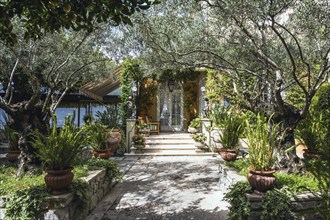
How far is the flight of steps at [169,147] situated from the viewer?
12758mm

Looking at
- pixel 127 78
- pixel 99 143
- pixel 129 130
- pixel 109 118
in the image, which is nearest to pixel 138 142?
pixel 129 130

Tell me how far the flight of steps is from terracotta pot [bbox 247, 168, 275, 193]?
804cm

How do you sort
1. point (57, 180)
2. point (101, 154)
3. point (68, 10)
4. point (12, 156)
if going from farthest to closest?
point (101, 154) < point (12, 156) < point (57, 180) < point (68, 10)

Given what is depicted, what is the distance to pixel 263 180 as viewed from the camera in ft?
14.9

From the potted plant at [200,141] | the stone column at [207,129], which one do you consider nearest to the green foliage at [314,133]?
the stone column at [207,129]

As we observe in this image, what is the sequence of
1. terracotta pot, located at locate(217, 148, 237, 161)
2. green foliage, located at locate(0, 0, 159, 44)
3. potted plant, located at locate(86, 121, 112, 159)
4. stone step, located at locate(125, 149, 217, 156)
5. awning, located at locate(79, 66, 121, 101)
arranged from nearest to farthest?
green foliage, located at locate(0, 0, 159, 44) < terracotta pot, located at locate(217, 148, 237, 161) < potted plant, located at locate(86, 121, 112, 159) < stone step, located at locate(125, 149, 217, 156) < awning, located at locate(79, 66, 121, 101)

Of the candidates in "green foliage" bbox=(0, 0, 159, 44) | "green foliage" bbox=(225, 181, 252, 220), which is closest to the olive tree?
"green foliage" bbox=(225, 181, 252, 220)

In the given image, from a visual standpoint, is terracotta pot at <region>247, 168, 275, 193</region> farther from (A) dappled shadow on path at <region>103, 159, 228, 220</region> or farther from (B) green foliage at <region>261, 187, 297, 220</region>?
(A) dappled shadow on path at <region>103, 159, 228, 220</region>

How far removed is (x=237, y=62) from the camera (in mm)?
8008

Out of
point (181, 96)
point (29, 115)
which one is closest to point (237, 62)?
point (29, 115)

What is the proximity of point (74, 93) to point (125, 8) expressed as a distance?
16.2 meters

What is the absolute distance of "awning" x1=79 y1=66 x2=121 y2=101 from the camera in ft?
47.6

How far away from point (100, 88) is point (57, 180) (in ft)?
37.7

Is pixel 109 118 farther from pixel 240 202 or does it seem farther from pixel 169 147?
pixel 240 202
